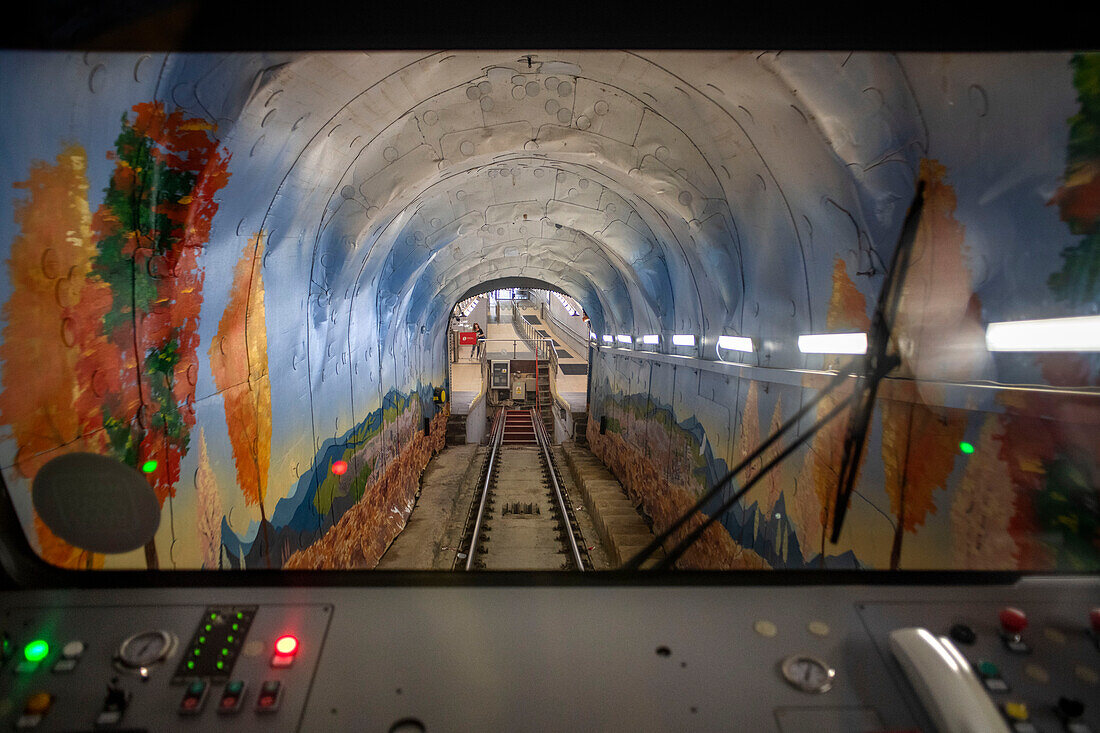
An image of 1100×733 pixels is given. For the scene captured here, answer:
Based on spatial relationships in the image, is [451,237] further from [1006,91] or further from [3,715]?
[3,715]

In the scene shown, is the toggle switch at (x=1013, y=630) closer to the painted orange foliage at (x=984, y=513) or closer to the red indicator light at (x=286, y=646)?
the painted orange foliage at (x=984, y=513)

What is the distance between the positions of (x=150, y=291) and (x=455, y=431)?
1506cm

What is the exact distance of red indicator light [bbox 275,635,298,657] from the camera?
150cm

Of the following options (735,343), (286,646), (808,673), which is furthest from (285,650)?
(735,343)

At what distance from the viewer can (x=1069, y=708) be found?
129cm

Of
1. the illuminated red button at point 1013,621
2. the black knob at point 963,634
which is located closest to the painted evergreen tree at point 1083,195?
the illuminated red button at point 1013,621

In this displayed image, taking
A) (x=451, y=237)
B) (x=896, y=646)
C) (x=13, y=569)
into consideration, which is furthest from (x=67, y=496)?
(x=451, y=237)

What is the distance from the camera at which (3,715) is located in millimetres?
1313

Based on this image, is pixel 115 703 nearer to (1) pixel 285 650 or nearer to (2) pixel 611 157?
(1) pixel 285 650

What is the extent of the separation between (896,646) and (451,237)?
29.7 feet

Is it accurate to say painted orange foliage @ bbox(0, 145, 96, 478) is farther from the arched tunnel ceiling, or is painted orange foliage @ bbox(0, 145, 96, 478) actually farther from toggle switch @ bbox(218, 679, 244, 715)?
toggle switch @ bbox(218, 679, 244, 715)

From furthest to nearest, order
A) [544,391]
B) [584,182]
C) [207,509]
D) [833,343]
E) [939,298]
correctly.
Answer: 1. [544,391]
2. [584,182]
3. [833,343]
4. [207,509]
5. [939,298]

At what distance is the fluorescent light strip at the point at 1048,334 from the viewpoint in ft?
7.25

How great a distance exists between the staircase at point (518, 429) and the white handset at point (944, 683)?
17407 mm
